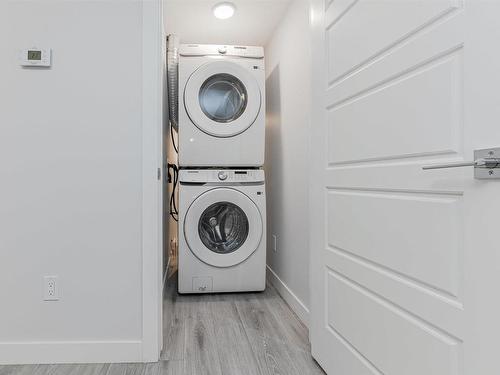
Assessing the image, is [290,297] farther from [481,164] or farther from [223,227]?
[481,164]

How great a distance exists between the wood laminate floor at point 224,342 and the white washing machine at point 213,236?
4.8 inches

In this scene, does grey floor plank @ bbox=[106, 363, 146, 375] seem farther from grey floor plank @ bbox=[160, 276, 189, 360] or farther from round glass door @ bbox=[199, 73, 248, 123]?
round glass door @ bbox=[199, 73, 248, 123]

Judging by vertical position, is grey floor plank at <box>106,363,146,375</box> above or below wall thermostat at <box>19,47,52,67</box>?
below

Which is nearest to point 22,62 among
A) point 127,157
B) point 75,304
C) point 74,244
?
point 127,157

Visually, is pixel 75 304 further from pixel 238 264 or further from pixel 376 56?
pixel 376 56

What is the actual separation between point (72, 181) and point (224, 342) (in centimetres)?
107

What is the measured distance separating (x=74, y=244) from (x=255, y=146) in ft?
4.63

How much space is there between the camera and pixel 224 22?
2.64 meters

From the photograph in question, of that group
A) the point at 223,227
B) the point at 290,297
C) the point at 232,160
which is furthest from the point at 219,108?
the point at 290,297

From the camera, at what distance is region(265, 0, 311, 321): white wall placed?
2.11m

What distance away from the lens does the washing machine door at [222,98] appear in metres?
2.50

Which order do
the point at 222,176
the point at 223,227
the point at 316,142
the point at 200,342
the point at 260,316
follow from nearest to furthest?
the point at 316,142
the point at 200,342
the point at 260,316
the point at 222,176
the point at 223,227

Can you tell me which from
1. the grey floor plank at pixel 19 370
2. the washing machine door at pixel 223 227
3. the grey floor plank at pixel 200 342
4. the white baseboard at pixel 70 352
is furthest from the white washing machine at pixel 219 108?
the grey floor plank at pixel 19 370

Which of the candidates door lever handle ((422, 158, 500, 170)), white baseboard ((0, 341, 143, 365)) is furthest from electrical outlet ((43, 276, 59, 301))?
door lever handle ((422, 158, 500, 170))
